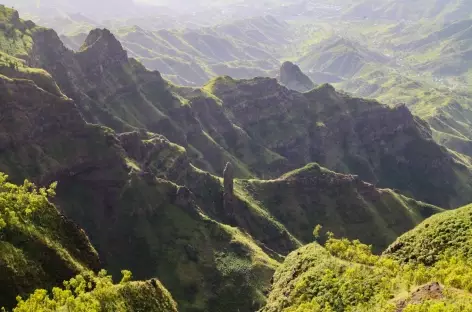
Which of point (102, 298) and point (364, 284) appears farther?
point (102, 298)

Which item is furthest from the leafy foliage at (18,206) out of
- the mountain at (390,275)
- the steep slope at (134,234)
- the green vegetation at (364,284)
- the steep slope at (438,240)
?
the steep slope at (438,240)

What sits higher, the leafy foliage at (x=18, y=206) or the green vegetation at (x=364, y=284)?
the leafy foliage at (x=18, y=206)

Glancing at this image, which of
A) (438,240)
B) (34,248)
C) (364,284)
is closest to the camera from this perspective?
(364,284)

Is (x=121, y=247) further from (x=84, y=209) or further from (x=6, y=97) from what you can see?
(x=6, y=97)

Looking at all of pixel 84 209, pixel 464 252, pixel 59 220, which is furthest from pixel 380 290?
pixel 84 209

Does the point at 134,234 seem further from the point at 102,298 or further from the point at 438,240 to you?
the point at 438,240

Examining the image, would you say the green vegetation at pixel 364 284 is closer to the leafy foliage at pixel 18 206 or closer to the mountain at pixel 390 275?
the mountain at pixel 390 275

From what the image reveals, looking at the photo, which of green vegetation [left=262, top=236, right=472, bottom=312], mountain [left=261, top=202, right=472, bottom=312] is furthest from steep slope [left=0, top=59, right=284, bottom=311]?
green vegetation [left=262, top=236, right=472, bottom=312]

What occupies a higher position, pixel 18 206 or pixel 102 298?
pixel 18 206

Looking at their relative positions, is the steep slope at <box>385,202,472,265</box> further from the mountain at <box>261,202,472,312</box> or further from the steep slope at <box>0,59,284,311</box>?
the steep slope at <box>0,59,284,311</box>

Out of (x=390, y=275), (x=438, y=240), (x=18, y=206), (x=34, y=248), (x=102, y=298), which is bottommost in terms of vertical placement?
(x=102, y=298)

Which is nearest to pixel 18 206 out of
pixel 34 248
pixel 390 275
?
pixel 34 248
